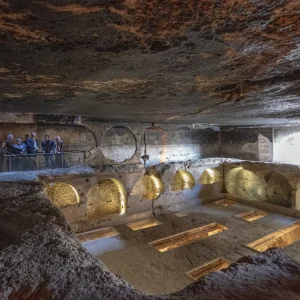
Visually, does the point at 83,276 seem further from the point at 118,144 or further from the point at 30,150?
the point at 118,144

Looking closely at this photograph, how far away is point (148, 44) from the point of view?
1.74m

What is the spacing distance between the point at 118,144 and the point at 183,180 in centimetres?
428

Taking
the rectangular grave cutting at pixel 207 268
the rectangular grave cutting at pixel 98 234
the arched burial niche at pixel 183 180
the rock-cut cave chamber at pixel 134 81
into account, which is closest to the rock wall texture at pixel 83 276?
the rock-cut cave chamber at pixel 134 81

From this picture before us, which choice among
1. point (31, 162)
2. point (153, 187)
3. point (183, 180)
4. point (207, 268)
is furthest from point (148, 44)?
point (183, 180)

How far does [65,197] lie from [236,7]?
466 inches

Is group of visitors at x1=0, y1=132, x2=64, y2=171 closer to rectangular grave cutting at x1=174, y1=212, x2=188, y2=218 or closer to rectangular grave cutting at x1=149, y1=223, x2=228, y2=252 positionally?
rectangular grave cutting at x1=149, y1=223, x2=228, y2=252

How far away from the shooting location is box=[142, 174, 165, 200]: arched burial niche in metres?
10.8

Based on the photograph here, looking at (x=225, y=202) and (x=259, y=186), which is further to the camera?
(x=225, y=202)

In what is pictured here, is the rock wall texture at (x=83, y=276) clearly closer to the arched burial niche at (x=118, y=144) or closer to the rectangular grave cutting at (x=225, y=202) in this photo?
the arched burial niche at (x=118, y=144)

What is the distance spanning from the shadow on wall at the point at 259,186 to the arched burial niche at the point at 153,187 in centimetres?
428

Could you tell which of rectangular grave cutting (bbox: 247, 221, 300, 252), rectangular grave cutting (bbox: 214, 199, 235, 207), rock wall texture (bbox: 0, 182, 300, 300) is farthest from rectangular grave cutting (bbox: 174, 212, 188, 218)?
rock wall texture (bbox: 0, 182, 300, 300)

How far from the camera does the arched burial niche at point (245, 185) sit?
41.9 feet

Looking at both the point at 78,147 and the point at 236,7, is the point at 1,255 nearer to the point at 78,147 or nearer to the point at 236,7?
the point at 236,7

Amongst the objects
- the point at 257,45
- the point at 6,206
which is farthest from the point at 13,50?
the point at 6,206
